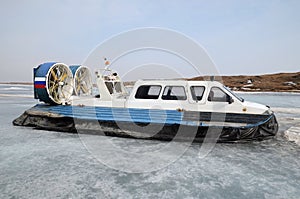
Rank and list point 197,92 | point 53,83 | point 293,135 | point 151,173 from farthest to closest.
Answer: point 53,83 < point 197,92 < point 293,135 < point 151,173

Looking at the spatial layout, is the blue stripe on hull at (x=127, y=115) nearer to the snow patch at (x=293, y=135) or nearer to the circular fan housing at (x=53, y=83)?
the circular fan housing at (x=53, y=83)

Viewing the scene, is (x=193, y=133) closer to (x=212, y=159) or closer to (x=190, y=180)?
(x=212, y=159)

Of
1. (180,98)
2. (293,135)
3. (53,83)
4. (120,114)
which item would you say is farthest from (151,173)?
(53,83)

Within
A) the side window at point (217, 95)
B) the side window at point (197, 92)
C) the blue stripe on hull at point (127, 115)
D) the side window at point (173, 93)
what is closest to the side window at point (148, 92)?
the side window at point (173, 93)

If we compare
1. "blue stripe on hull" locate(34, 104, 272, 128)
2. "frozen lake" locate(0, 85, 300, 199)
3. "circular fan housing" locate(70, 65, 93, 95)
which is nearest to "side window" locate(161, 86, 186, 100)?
"blue stripe on hull" locate(34, 104, 272, 128)

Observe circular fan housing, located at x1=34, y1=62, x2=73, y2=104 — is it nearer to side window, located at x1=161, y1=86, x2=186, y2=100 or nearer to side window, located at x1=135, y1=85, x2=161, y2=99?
side window, located at x1=135, y1=85, x2=161, y2=99

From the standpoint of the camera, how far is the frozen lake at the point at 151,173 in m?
1.88

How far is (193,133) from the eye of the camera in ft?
11.2

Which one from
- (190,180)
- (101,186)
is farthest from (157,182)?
(101,186)

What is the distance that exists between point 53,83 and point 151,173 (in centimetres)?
383

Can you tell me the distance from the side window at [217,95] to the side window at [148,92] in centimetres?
113

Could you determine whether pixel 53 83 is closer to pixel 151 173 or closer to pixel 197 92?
pixel 197 92

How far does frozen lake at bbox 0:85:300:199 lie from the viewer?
6.16 ft

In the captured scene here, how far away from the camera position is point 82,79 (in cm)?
646
